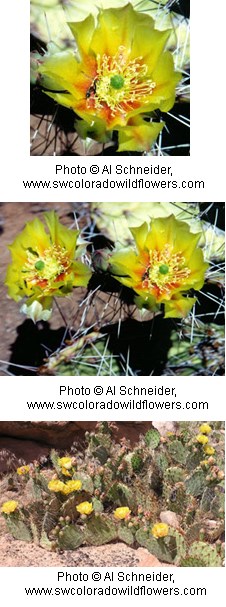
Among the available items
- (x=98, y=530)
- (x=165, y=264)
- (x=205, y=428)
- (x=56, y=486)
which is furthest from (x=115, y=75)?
(x=98, y=530)

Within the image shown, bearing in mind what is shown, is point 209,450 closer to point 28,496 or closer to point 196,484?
point 196,484

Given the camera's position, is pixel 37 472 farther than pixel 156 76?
Yes

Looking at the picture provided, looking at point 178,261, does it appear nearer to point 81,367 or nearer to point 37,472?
point 81,367

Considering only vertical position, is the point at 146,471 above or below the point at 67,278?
below

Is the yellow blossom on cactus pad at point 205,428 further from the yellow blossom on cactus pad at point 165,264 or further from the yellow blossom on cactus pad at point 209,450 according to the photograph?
the yellow blossom on cactus pad at point 165,264

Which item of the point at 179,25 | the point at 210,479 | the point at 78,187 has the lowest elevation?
the point at 210,479

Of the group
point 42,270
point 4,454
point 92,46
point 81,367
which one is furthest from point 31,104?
point 4,454

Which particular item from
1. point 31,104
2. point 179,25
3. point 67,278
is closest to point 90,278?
point 67,278
